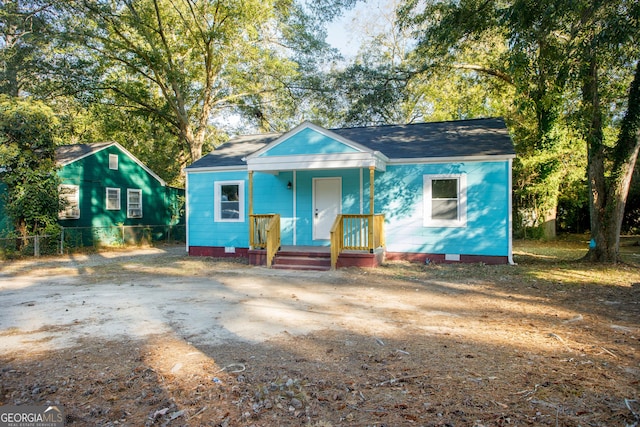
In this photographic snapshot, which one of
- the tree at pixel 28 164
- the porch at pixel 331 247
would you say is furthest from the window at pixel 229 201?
the tree at pixel 28 164

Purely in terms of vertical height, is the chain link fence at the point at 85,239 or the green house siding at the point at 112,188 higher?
the green house siding at the point at 112,188

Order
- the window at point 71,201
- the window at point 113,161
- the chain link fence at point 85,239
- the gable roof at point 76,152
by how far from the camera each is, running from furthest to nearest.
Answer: the window at point 113,161 → the gable roof at point 76,152 → the window at point 71,201 → the chain link fence at point 85,239

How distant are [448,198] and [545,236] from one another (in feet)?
33.0

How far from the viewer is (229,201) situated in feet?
44.4

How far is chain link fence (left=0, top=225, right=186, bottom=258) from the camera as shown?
43.4 ft

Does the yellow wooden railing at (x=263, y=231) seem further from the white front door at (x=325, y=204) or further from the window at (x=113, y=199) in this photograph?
the window at (x=113, y=199)

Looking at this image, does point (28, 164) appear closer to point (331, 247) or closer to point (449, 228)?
point (331, 247)

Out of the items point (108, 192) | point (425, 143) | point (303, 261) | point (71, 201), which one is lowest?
point (303, 261)

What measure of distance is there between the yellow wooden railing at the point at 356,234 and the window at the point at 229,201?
11.5ft

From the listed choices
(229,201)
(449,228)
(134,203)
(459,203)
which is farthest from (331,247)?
(134,203)

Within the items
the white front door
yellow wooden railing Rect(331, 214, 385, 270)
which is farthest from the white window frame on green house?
yellow wooden railing Rect(331, 214, 385, 270)

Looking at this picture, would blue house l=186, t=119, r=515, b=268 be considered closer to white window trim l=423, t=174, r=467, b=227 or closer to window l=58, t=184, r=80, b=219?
white window trim l=423, t=174, r=467, b=227

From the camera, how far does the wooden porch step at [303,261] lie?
35.0ft

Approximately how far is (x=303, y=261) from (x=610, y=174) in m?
7.67
